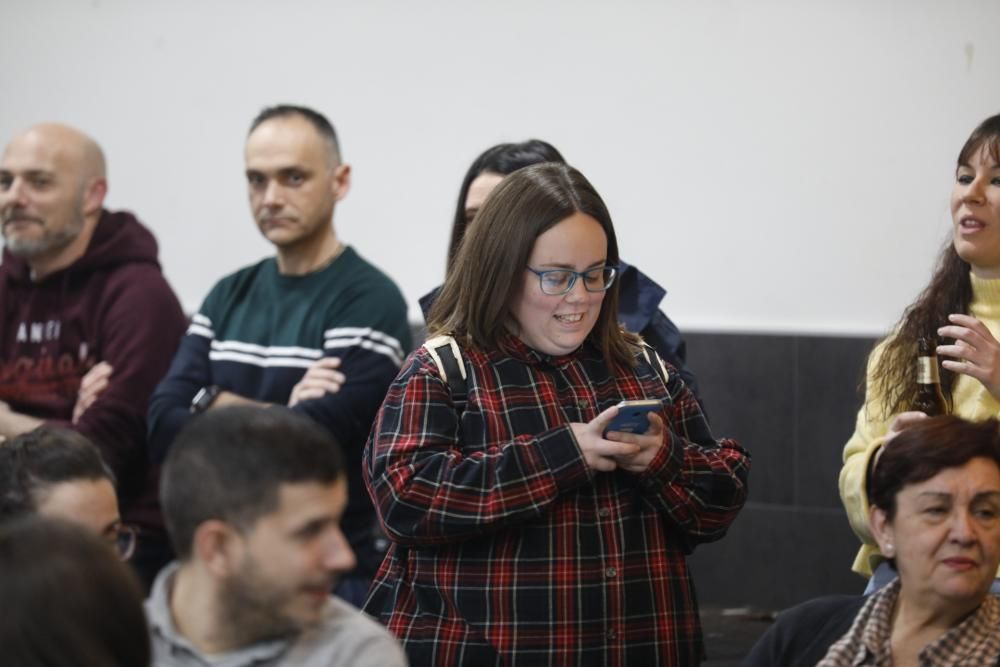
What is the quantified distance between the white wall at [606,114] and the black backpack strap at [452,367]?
2676mm

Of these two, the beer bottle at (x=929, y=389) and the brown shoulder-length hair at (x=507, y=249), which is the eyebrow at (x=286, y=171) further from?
the beer bottle at (x=929, y=389)

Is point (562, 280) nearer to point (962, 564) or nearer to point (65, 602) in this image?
point (962, 564)

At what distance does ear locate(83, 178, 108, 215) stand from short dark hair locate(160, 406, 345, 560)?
9.03 feet

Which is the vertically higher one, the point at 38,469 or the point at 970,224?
the point at 970,224

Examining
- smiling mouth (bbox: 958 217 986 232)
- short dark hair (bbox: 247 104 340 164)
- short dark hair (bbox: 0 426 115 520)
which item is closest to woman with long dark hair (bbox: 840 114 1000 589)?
smiling mouth (bbox: 958 217 986 232)

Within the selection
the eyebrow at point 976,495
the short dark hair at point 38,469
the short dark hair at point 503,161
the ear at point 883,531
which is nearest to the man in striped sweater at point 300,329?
the short dark hair at point 503,161

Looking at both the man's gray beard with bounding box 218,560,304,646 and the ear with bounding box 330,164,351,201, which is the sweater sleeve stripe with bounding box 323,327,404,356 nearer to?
the ear with bounding box 330,164,351,201

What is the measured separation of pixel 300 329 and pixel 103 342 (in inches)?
29.7

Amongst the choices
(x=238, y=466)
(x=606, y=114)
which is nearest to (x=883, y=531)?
(x=238, y=466)

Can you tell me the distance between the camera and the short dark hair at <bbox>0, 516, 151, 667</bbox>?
189 centimetres

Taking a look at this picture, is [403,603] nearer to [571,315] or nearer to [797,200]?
[571,315]

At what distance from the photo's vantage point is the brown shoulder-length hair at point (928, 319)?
3395mm

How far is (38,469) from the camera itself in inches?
116

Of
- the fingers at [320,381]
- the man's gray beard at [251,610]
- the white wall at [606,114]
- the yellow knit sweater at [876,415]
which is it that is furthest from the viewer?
the white wall at [606,114]
